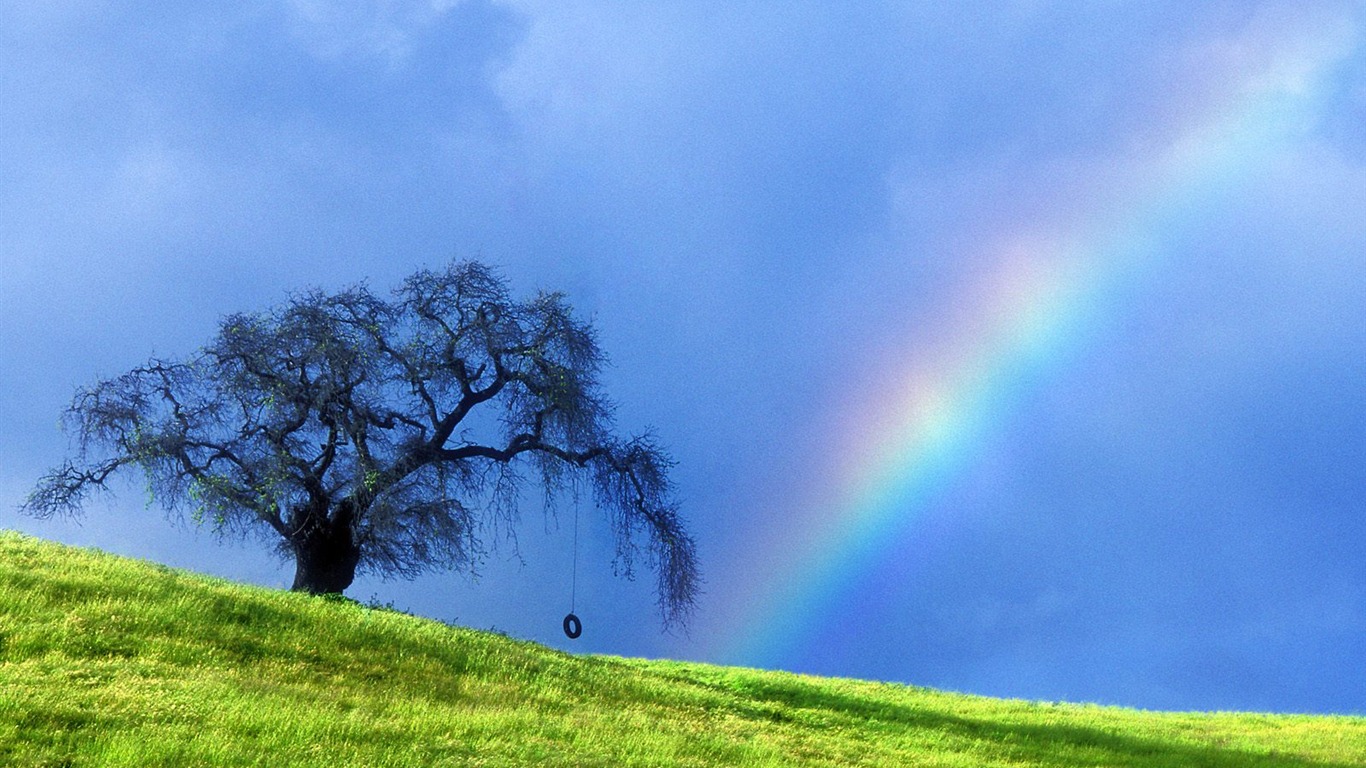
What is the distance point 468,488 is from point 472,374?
2.94 meters

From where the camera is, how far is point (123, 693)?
1353cm

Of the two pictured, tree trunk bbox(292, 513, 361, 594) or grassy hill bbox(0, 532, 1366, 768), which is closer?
grassy hill bbox(0, 532, 1366, 768)

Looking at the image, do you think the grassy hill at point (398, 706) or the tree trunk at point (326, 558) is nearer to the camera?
the grassy hill at point (398, 706)

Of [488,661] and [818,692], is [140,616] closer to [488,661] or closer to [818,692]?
[488,661]

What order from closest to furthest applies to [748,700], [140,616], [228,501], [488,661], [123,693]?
[123,693] → [140,616] → [488,661] → [748,700] → [228,501]

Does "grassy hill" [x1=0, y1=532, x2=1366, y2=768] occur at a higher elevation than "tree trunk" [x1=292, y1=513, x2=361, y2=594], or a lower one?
lower

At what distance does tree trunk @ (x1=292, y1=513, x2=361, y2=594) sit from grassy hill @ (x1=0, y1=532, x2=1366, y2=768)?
12.4ft

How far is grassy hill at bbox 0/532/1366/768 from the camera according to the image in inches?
490

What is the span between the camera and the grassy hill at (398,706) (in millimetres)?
12453

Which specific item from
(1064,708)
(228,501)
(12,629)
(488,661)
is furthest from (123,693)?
(1064,708)

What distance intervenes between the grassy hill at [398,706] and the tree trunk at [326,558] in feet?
12.4

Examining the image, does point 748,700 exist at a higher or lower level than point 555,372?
lower

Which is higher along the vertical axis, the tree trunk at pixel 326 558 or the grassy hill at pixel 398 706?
the tree trunk at pixel 326 558

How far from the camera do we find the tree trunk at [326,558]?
90.8 feet
